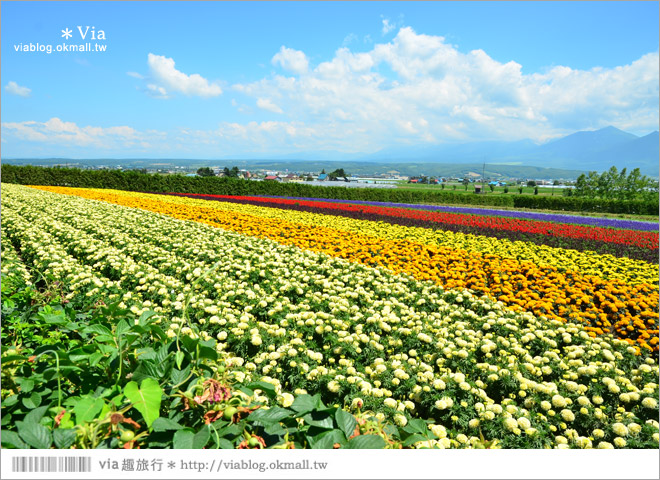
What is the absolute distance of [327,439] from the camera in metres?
1.12

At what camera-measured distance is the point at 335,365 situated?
3.21 meters

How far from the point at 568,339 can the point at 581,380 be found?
761 millimetres

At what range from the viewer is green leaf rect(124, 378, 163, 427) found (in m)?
1.06

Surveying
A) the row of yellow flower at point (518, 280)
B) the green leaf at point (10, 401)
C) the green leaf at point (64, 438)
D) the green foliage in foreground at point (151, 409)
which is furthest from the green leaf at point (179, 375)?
the row of yellow flower at point (518, 280)

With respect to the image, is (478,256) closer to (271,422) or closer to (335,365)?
A: (335,365)

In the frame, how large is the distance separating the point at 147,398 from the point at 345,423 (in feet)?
1.97

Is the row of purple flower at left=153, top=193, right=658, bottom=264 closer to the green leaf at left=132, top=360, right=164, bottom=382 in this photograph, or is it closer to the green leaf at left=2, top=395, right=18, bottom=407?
the green leaf at left=132, top=360, right=164, bottom=382

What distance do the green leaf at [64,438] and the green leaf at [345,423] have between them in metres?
0.75

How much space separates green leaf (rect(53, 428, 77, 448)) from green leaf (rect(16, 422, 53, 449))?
0.8 inches

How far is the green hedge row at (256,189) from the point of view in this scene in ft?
98.0

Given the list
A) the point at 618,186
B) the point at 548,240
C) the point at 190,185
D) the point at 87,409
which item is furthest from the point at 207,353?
the point at 618,186

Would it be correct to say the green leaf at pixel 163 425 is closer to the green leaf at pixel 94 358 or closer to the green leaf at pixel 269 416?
the green leaf at pixel 269 416

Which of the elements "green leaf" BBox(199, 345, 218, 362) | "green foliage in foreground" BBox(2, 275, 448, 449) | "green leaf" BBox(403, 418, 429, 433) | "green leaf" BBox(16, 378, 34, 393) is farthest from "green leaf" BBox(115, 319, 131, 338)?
"green leaf" BBox(403, 418, 429, 433)

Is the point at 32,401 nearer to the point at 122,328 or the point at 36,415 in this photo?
the point at 36,415
